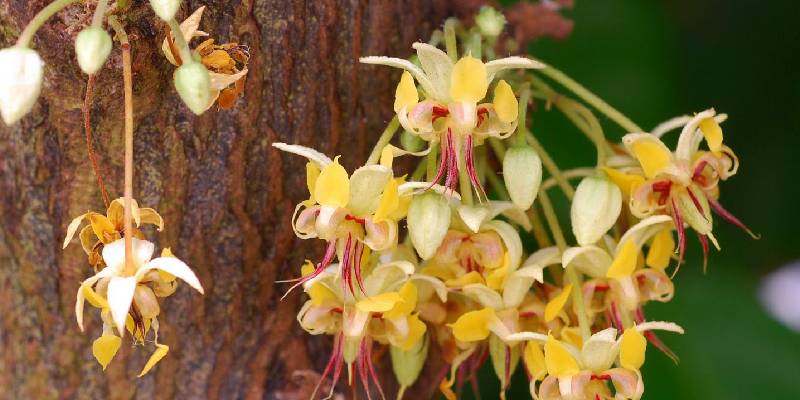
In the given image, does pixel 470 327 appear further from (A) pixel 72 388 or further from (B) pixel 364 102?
(A) pixel 72 388

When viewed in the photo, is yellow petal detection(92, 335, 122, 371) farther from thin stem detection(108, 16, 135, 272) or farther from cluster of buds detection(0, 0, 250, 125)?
cluster of buds detection(0, 0, 250, 125)

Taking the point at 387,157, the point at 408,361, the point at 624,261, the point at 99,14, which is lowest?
the point at 408,361

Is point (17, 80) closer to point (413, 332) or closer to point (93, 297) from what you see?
point (93, 297)

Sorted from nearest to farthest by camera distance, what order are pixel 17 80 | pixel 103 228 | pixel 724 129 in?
pixel 17 80 < pixel 103 228 < pixel 724 129

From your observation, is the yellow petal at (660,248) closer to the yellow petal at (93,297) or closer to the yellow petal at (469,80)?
the yellow petal at (469,80)

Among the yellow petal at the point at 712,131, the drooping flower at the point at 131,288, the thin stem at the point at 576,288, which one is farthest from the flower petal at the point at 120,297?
the yellow petal at the point at 712,131

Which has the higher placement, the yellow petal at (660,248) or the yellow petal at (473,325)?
the yellow petal at (660,248)

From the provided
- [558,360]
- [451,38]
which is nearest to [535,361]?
[558,360]

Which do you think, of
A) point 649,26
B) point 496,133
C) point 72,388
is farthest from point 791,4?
point 72,388
